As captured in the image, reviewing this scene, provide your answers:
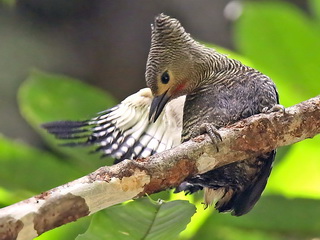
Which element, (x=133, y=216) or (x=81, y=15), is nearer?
(x=133, y=216)

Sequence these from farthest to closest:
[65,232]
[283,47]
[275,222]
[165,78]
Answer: [283,47] < [275,222] < [165,78] < [65,232]

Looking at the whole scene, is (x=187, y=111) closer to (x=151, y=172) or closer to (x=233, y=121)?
(x=233, y=121)

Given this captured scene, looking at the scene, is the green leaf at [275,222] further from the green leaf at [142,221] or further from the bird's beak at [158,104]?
the green leaf at [142,221]

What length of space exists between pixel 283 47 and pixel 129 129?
621mm

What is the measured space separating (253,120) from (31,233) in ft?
2.05

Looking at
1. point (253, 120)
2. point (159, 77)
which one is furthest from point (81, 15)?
point (253, 120)

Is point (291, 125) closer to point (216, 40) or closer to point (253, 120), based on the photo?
point (253, 120)

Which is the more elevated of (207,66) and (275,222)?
Answer: (207,66)

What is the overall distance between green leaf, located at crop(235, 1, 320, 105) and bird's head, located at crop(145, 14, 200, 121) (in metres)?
0.36

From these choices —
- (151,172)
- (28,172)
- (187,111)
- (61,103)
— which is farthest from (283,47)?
(151,172)

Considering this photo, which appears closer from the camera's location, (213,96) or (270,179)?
(213,96)

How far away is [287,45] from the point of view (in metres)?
2.35

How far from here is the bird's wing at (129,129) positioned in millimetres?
2027

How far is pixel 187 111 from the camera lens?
1974 millimetres
